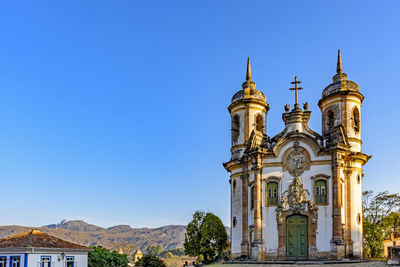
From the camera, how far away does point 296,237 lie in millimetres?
29250

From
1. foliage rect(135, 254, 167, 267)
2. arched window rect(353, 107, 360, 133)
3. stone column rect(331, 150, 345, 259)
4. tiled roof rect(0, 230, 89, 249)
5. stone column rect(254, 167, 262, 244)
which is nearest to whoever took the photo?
stone column rect(331, 150, 345, 259)

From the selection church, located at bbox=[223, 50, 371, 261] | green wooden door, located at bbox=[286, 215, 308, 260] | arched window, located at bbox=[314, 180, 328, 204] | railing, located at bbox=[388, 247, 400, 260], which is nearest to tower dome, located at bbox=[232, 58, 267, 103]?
church, located at bbox=[223, 50, 371, 261]

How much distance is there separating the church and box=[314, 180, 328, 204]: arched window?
0.02 metres

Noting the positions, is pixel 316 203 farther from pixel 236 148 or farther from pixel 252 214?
pixel 236 148

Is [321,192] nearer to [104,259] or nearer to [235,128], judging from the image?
[235,128]

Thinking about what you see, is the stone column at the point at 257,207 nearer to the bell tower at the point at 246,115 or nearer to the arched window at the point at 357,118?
the bell tower at the point at 246,115

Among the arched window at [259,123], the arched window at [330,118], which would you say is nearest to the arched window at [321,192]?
the arched window at [330,118]

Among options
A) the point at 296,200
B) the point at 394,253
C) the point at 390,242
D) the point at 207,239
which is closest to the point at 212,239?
the point at 207,239

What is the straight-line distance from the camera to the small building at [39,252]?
102 ft

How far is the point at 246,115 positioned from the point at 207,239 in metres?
10.8

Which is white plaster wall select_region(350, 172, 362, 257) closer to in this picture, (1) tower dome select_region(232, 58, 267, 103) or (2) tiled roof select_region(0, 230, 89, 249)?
(1) tower dome select_region(232, 58, 267, 103)

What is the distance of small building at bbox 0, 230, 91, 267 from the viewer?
102 ft

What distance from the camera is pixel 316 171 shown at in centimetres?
2952

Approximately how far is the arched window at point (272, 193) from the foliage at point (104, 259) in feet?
51.3
